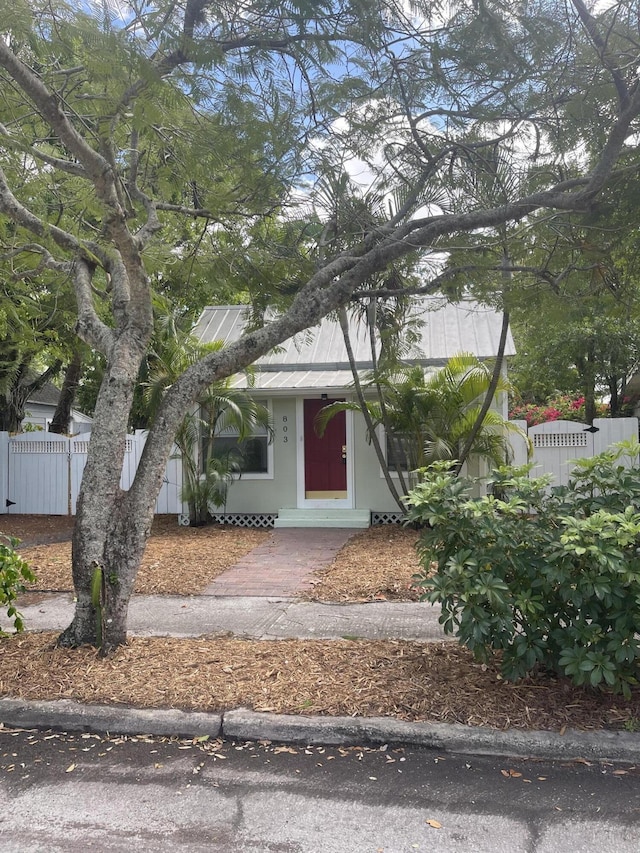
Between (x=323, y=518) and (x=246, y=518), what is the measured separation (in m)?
1.64

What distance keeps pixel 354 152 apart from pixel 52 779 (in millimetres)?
5971

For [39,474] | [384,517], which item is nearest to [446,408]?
[384,517]

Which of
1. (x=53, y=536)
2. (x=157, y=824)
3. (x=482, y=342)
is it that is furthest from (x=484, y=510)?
(x=53, y=536)

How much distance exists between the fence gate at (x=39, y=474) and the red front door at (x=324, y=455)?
5.35 m

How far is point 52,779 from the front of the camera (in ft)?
12.6

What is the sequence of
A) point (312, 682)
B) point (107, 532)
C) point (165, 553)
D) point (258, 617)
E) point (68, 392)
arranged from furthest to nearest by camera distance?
1. point (68, 392)
2. point (165, 553)
3. point (258, 617)
4. point (107, 532)
5. point (312, 682)

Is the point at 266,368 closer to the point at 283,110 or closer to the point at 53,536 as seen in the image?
the point at 53,536

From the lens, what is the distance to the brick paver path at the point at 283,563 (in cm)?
807

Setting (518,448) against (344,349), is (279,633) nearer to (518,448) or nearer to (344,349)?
(518,448)

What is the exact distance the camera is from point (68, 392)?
18.0 m

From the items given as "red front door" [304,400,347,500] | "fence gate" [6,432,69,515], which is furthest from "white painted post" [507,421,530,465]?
"fence gate" [6,432,69,515]

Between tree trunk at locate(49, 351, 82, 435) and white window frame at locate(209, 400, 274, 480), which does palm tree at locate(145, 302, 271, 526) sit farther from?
tree trunk at locate(49, 351, 82, 435)

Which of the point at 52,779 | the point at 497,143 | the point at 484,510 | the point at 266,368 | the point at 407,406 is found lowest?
the point at 52,779

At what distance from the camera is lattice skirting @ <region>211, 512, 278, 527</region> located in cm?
1322
